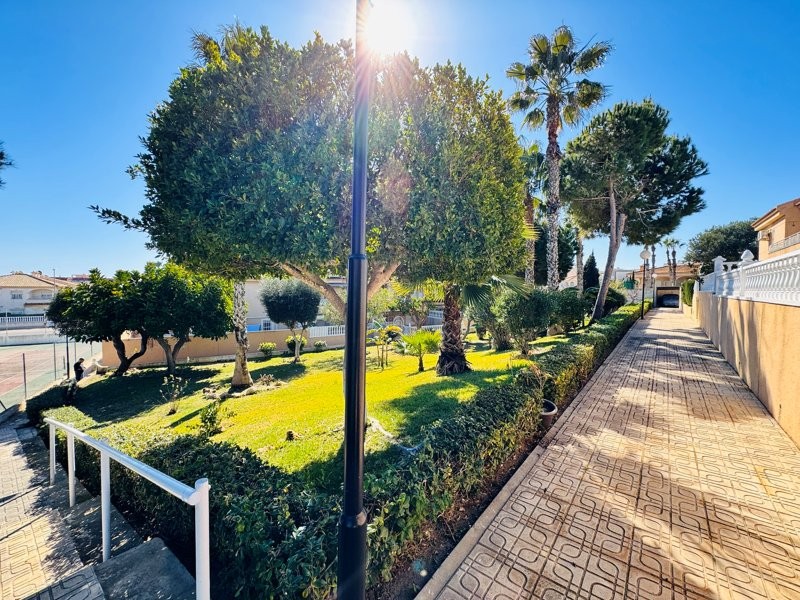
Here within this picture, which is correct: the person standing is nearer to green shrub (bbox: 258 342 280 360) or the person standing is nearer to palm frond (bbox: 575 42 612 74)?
green shrub (bbox: 258 342 280 360)

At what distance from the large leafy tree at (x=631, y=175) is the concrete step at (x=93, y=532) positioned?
19400 millimetres

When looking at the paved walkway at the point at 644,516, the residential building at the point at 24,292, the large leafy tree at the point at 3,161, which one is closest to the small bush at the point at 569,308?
the paved walkway at the point at 644,516

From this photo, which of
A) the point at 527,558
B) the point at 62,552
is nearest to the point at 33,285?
the point at 62,552

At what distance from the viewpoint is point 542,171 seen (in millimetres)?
17203

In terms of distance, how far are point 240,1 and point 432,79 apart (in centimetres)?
249

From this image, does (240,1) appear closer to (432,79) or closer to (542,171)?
(432,79)

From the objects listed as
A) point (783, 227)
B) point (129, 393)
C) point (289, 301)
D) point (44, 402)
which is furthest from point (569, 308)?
point (44, 402)

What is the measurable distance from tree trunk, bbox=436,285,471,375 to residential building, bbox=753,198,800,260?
68.5 ft

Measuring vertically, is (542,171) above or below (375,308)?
above

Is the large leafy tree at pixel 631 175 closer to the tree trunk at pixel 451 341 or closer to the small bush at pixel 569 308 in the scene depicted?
the small bush at pixel 569 308

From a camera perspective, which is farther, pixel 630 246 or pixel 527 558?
pixel 630 246

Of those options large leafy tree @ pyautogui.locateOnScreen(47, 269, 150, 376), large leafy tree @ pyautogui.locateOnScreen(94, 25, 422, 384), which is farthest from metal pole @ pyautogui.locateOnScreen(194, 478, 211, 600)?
large leafy tree @ pyautogui.locateOnScreen(47, 269, 150, 376)

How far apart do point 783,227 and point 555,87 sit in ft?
60.7

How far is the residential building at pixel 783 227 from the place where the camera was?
734 inches
